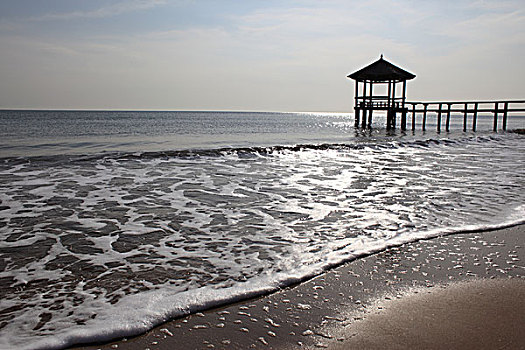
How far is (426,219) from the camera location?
515 cm

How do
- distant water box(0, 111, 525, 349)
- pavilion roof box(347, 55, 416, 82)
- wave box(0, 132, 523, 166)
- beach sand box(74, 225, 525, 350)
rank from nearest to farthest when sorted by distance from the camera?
1. beach sand box(74, 225, 525, 350)
2. distant water box(0, 111, 525, 349)
3. wave box(0, 132, 523, 166)
4. pavilion roof box(347, 55, 416, 82)

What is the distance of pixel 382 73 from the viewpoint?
2780cm

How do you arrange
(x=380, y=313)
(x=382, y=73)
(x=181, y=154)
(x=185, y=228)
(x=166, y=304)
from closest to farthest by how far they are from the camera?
(x=380, y=313)
(x=166, y=304)
(x=185, y=228)
(x=181, y=154)
(x=382, y=73)

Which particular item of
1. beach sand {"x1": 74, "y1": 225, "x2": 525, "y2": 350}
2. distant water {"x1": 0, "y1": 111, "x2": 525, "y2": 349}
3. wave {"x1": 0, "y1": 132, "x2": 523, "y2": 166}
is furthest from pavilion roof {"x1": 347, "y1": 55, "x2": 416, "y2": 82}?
beach sand {"x1": 74, "y1": 225, "x2": 525, "y2": 350}

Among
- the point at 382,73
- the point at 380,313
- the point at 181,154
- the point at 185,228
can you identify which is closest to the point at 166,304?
the point at 380,313

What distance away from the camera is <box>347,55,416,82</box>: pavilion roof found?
2776 centimetres

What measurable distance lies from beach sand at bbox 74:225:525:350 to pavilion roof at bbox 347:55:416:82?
26.3 metres

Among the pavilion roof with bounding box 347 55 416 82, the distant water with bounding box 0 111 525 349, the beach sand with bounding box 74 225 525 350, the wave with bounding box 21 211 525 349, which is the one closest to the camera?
the beach sand with bounding box 74 225 525 350

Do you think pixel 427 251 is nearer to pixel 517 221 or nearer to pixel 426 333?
pixel 426 333

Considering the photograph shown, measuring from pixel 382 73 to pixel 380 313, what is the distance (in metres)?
27.7

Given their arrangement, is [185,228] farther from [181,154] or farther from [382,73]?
[382,73]

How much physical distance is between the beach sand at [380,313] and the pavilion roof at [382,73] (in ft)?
86.1

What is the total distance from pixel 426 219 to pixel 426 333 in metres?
3.08

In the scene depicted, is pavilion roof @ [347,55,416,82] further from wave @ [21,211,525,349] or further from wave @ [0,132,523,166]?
wave @ [21,211,525,349]
